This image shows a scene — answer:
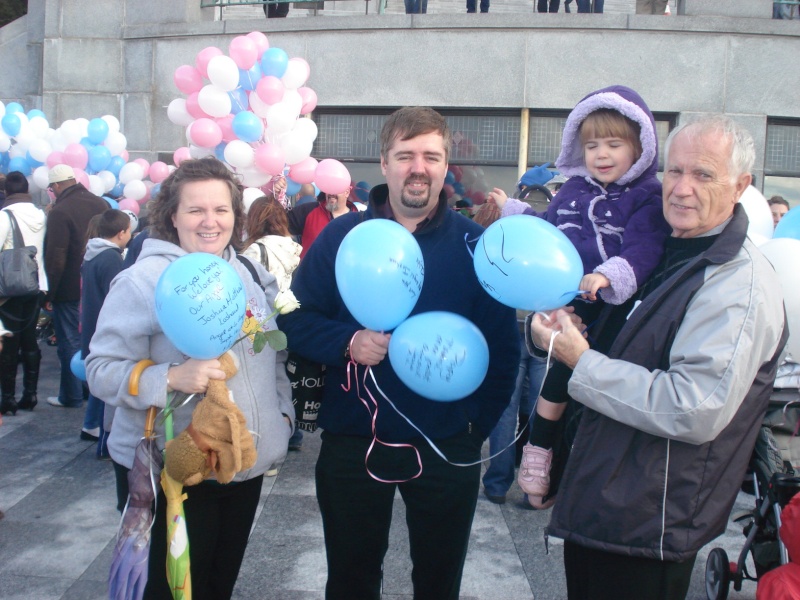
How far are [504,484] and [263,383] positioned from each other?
2480mm

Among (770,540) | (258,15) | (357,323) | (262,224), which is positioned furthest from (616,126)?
(258,15)

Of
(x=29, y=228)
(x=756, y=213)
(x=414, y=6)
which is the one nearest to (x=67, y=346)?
(x=29, y=228)

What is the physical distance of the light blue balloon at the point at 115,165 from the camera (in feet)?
28.0

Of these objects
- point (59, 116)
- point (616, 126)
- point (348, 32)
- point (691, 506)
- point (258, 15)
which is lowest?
point (691, 506)

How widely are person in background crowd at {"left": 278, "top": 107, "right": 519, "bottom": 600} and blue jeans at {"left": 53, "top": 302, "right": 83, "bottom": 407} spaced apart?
4380mm

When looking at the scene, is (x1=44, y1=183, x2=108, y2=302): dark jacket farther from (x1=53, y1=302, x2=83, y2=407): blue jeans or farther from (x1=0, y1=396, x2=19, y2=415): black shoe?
(x1=0, y1=396, x2=19, y2=415): black shoe

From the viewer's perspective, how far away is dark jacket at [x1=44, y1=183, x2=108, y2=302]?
6254mm

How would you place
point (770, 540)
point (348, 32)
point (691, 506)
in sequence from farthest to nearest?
point (348, 32)
point (770, 540)
point (691, 506)

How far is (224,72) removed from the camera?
639 cm

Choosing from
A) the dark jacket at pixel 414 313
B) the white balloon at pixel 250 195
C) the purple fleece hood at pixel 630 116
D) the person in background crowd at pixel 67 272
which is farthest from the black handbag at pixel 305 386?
the person in background crowd at pixel 67 272

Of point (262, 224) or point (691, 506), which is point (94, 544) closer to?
point (262, 224)

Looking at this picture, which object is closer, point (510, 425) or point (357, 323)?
point (357, 323)

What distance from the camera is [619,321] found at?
2.34 m

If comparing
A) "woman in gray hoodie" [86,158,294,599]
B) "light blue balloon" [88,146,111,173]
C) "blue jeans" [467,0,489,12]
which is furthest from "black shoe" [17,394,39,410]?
"blue jeans" [467,0,489,12]
